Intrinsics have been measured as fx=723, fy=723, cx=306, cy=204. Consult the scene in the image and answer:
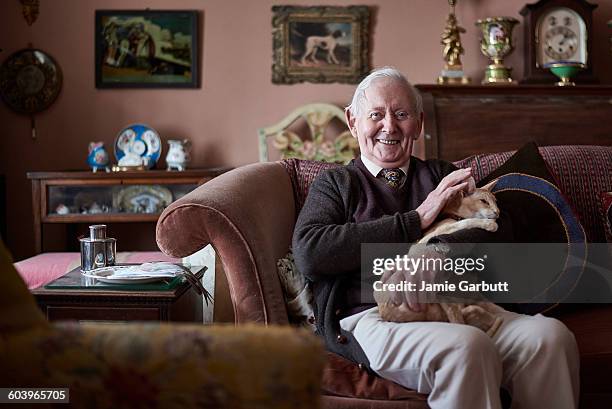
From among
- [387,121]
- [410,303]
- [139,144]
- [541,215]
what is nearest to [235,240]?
[410,303]

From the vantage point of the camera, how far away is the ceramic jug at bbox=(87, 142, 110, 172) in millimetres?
3838

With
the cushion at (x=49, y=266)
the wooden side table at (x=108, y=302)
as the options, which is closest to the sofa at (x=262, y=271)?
the wooden side table at (x=108, y=302)

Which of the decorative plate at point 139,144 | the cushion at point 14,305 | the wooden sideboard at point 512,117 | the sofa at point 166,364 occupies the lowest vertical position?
the sofa at point 166,364

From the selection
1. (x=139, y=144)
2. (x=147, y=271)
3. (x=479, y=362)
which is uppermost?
(x=139, y=144)

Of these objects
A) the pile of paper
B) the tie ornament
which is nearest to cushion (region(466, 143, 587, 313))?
the tie ornament

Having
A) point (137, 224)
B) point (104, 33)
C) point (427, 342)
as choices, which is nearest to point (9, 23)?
point (104, 33)

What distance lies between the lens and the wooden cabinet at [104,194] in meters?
3.59

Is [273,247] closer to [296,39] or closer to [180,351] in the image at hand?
[180,351]

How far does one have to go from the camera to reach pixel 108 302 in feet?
5.72

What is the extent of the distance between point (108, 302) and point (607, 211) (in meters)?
1.48

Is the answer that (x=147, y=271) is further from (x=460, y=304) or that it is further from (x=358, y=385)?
(x=460, y=304)

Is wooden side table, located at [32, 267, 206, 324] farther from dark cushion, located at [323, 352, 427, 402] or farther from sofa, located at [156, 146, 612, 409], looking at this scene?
dark cushion, located at [323, 352, 427, 402]

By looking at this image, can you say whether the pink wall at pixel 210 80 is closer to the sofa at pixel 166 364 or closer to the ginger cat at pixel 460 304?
the ginger cat at pixel 460 304

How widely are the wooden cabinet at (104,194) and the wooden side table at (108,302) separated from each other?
187cm
